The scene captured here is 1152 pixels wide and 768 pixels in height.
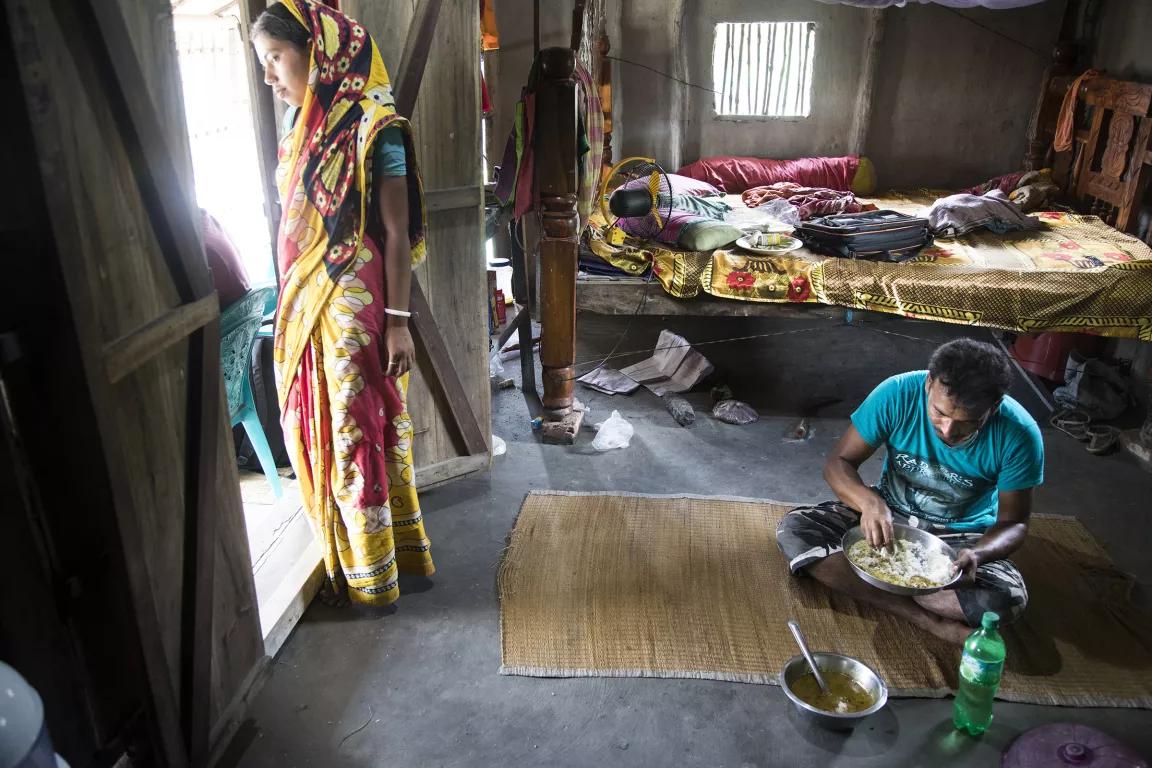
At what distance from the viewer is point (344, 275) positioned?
2.44 meters

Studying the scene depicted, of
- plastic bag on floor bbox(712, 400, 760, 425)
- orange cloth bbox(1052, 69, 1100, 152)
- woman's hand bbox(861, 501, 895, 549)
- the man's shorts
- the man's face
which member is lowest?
plastic bag on floor bbox(712, 400, 760, 425)

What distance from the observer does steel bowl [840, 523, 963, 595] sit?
8.13 feet

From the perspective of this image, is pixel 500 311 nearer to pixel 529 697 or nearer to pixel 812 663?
pixel 529 697

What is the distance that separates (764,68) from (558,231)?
4.82m

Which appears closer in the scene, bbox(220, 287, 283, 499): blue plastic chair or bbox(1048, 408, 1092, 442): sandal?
bbox(220, 287, 283, 499): blue plastic chair

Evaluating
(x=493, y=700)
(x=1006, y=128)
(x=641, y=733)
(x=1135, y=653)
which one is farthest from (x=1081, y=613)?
(x=1006, y=128)

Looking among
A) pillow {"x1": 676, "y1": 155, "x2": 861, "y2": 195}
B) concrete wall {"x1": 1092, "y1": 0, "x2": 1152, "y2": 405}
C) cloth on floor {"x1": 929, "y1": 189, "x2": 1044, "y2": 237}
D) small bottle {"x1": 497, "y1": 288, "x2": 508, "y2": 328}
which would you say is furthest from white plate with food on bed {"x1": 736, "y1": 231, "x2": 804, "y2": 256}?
pillow {"x1": 676, "y1": 155, "x2": 861, "y2": 195}

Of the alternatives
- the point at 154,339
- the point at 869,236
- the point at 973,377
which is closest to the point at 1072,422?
the point at 869,236

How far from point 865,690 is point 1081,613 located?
1044 mm

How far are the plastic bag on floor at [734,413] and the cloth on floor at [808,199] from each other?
5.87ft

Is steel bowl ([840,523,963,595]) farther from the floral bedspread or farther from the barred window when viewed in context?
the barred window

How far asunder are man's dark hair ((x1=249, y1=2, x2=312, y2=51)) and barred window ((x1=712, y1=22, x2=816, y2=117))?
6.21 m

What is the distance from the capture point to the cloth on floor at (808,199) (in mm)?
5852

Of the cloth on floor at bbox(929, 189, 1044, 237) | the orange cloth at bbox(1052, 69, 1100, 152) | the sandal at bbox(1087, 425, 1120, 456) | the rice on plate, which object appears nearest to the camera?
the rice on plate
